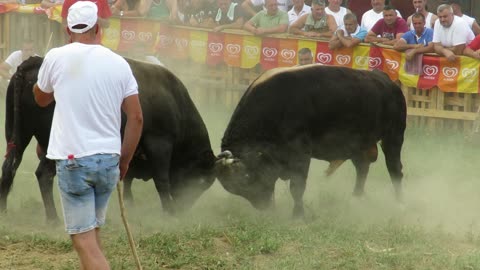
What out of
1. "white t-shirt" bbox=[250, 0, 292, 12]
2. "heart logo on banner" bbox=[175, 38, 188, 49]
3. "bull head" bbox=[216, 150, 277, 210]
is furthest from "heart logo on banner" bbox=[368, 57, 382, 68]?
"bull head" bbox=[216, 150, 277, 210]

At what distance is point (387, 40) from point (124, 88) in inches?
361

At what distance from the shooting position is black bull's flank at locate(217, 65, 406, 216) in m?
9.28

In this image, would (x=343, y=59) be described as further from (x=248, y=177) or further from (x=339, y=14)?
(x=248, y=177)

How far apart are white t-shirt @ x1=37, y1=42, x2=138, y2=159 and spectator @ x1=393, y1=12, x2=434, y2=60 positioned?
881 cm

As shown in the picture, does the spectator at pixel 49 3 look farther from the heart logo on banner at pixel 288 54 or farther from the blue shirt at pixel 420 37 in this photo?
the blue shirt at pixel 420 37

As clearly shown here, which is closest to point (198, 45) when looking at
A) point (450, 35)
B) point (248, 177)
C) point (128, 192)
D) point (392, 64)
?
point (392, 64)

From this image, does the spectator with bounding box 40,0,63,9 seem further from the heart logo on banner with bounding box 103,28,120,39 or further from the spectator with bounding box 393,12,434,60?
the spectator with bounding box 393,12,434,60

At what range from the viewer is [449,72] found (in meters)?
13.7

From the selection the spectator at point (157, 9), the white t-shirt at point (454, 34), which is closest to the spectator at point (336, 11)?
the white t-shirt at point (454, 34)

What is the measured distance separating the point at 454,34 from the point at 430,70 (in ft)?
2.04

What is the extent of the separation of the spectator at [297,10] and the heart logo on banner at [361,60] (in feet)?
5.10

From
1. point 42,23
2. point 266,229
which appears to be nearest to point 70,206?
point 266,229

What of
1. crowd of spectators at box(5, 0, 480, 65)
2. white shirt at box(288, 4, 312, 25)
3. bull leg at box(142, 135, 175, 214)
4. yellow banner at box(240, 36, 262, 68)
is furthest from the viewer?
white shirt at box(288, 4, 312, 25)

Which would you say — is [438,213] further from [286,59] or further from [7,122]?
[286,59]
